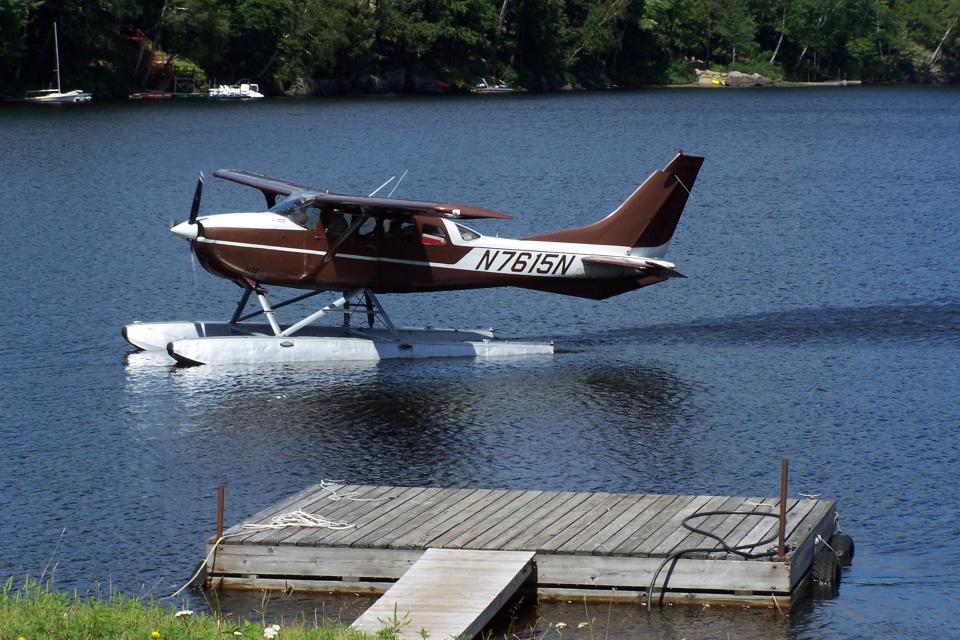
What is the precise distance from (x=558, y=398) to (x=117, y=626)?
9.68 m

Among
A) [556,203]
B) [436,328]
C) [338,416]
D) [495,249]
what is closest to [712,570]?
[338,416]

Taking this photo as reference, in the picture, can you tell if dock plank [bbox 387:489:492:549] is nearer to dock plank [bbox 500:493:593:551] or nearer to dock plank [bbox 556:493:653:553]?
dock plank [bbox 500:493:593:551]

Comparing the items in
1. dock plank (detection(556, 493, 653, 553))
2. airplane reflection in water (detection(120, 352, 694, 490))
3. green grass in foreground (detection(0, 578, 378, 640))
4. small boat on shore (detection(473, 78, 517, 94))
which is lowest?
airplane reflection in water (detection(120, 352, 694, 490))

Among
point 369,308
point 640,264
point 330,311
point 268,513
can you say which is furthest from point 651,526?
point 369,308

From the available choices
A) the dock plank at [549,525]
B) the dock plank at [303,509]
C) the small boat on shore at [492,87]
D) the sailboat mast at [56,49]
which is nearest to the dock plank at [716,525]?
the dock plank at [549,525]

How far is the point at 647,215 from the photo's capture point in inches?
794

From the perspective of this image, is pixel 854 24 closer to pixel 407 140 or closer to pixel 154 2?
pixel 154 2

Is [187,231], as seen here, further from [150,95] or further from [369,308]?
[150,95]

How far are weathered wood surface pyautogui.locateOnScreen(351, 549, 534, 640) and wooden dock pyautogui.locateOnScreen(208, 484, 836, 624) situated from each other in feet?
0.79

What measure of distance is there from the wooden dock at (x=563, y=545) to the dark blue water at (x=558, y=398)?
294 millimetres

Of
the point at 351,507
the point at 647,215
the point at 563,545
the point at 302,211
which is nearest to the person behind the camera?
the point at 563,545

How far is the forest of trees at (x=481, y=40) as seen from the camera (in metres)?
85.9

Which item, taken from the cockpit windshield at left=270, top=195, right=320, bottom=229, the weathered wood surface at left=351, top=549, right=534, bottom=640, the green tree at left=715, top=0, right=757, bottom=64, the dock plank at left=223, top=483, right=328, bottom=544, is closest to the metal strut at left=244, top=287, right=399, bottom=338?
the cockpit windshield at left=270, top=195, right=320, bottom=229

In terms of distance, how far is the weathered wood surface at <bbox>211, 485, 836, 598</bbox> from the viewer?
10734 millimetres
